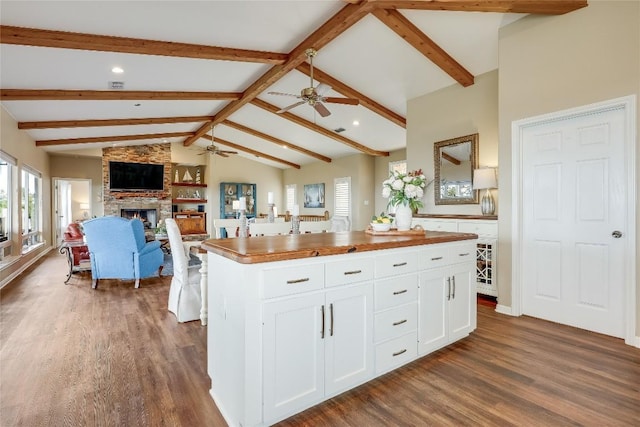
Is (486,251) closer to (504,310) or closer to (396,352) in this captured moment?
(504,310)

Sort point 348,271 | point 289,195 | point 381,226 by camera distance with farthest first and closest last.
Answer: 1. point 289,195
2. point 381,226
3. point 348,271

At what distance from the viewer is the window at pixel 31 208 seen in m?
6.53

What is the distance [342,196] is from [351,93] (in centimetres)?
462

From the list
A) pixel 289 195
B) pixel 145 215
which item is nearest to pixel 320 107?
pixel 145 215

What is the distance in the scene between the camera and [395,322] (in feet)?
7.32

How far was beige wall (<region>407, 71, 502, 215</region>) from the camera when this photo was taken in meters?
4.53

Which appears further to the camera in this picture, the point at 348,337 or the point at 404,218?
the point at 404,218

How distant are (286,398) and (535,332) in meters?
2.59

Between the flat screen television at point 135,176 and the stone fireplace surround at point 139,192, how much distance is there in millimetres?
111

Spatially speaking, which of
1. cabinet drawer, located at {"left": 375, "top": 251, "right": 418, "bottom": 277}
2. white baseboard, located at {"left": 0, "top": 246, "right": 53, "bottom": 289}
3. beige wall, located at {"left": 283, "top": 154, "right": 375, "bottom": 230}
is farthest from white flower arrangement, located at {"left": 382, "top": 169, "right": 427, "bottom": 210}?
beige wall, located at {"left": 283, "top": 154, "right": 375, "bottom": 230}

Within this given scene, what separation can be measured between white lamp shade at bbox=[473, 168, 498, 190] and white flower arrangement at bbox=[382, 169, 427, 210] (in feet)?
6.03

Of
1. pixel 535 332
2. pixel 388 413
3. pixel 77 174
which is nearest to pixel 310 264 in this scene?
pixel 388 413

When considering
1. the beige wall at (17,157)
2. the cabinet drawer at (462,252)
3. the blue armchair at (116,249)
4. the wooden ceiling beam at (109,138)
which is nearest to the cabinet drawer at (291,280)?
the cabinet drawer at (462,252)

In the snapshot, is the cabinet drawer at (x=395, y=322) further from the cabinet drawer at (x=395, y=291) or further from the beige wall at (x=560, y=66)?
the beige wall at (x=560, y=66)
